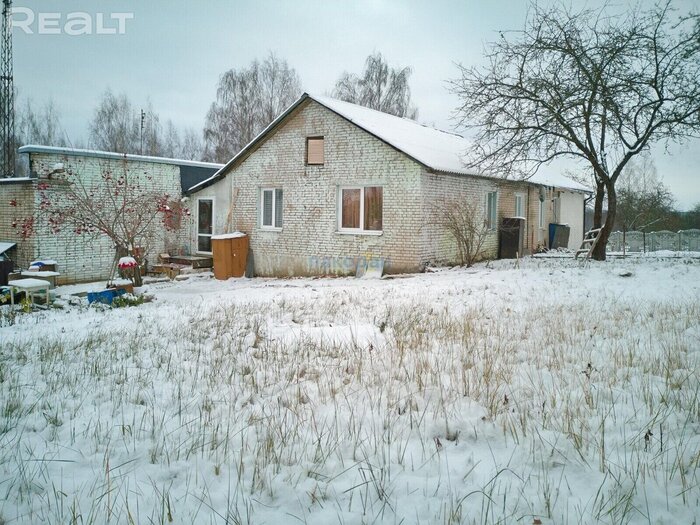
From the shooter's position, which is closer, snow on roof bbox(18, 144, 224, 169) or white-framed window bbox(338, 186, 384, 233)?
white-framed window bbox(338, 186, 384, 233)

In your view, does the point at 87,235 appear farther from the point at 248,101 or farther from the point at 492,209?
the point at 248,101

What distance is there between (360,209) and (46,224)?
9232mm

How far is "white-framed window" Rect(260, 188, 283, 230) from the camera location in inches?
625

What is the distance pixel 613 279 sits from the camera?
1037cm

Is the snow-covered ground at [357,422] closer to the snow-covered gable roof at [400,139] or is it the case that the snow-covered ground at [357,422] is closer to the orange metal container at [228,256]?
the snow-covered gable roof at [400,139]

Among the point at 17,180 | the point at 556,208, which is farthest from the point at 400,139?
the point at 17,180

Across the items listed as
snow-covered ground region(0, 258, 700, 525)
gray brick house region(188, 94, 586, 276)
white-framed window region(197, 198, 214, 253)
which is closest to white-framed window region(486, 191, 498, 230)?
gray brick house region(188, 94, 586, 276)

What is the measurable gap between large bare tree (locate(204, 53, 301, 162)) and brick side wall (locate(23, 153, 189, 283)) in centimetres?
1392

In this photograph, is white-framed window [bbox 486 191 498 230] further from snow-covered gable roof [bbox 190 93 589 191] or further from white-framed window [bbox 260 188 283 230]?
white-framed window [bbox 260 188 283 230]

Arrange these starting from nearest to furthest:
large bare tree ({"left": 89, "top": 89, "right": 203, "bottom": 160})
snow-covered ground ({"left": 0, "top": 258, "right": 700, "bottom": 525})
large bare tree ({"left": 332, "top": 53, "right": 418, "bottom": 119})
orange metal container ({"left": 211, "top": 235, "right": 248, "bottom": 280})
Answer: snow-covered ground ({"left": 0, "top": 258, "right": 700, "bottom": 525}) < orange metal container ({"left": 211, "top": 235, "right": 248, "bottom": 280}) < large bare tree ({"left": 332, "top": 53, "right": 418, "bottom": 119}) < large bare tree ({"left": 89, "top": 89, "right": 203, "bottom": 160})

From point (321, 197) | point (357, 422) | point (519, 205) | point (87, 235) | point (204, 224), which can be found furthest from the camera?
point (519, 205)

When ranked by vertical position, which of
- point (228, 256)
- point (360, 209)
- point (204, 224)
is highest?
point (360, 209)

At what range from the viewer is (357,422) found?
10.4 ft

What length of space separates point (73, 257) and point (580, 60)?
51.5 feet
